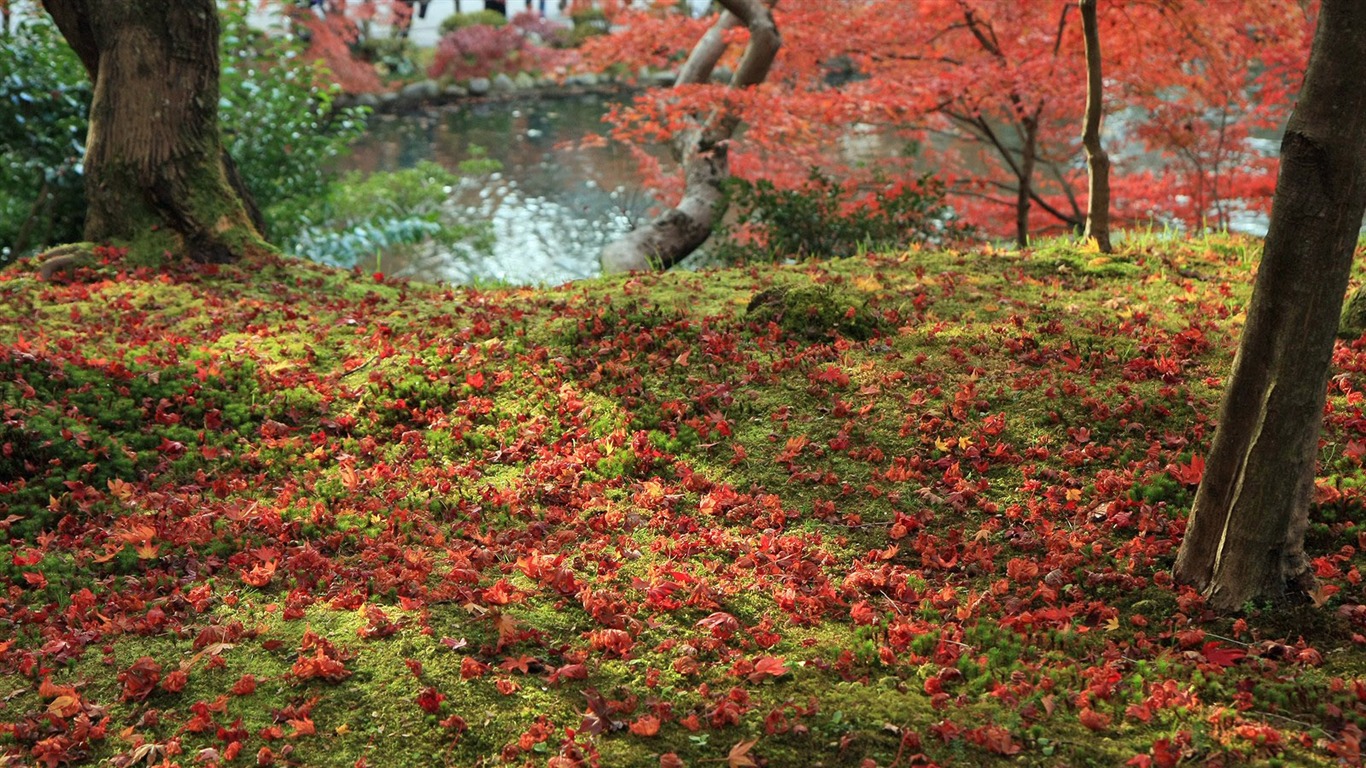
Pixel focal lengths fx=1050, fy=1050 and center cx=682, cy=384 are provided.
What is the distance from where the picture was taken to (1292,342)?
330cm

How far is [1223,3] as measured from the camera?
971cm

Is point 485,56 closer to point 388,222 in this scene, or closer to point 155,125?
point 388,222

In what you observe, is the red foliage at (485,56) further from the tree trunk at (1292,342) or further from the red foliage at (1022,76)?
the tree trunk at (1292,342)

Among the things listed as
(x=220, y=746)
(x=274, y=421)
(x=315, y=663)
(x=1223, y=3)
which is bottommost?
(x=220, y=746)

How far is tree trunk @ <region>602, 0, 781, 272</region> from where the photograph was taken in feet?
36.1

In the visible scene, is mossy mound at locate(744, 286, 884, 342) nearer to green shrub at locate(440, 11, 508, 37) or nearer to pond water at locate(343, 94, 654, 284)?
pond water at locate(343, 94, 654, 284)

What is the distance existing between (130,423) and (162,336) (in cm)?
125

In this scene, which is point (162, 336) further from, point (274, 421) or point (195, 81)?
point (195, 81)

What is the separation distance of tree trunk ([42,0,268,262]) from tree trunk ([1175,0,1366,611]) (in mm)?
6959

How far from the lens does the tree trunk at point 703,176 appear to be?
11.0 metres

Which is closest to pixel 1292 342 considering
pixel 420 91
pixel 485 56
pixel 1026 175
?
pixel 1026 175

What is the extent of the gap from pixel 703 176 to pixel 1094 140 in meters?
5.58

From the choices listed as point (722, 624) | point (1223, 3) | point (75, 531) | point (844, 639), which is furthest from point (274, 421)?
point (1223, 3)

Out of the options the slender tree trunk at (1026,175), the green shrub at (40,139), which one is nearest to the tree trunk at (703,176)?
the slender tree trunk at (1026,175)
